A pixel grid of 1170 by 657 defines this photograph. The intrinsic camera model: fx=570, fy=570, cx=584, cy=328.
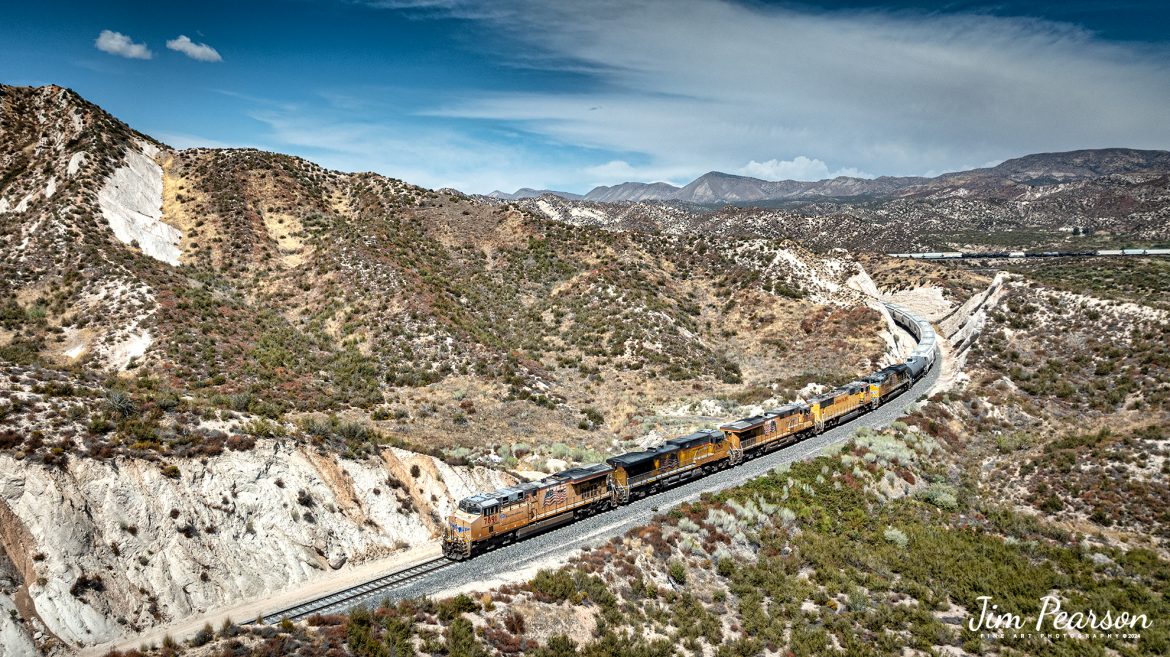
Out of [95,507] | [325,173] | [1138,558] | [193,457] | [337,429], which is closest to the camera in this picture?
[95,507]

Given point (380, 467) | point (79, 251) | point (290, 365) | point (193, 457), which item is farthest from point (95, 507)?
point (79, 251)

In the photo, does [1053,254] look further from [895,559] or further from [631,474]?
[631,474]

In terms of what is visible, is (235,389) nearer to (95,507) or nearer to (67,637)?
(95,507)

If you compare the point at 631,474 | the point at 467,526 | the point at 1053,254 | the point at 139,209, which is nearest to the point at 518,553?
the point at 467,526

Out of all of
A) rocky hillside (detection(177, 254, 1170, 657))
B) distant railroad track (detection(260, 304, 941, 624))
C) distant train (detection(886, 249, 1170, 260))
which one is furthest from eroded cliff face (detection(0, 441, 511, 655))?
distant train (detection(886, 249, 1170, 260))

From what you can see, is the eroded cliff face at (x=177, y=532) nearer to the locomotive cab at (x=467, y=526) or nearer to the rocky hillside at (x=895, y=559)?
the locomotive cab at (x=467, y=526)
